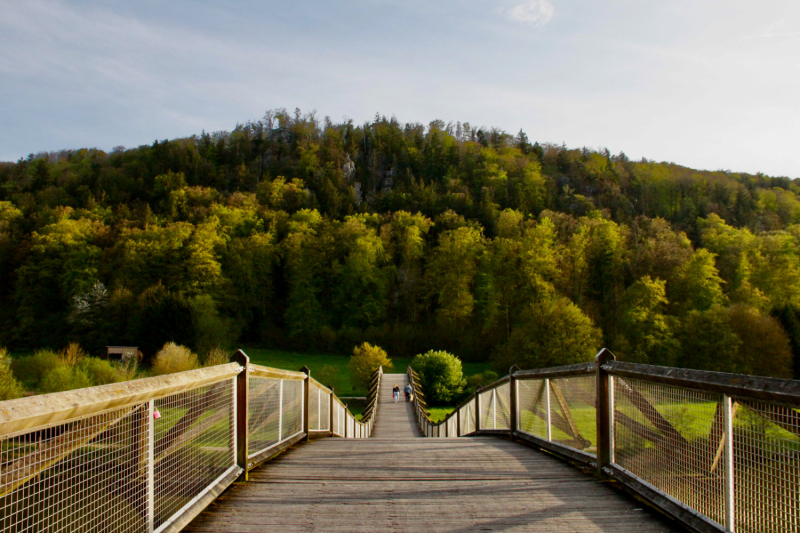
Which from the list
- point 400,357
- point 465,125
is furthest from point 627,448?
point 465,125

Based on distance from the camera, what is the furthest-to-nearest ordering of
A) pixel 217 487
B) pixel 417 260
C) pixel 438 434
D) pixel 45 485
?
pixel 417 260, pixel 438 434, pixel 217 487, pixel 45 485

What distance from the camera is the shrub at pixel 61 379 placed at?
26.9 meters

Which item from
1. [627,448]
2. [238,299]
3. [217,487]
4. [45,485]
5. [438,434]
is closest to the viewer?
[45,485]

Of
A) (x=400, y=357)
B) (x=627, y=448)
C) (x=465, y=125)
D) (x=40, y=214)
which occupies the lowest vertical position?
(x=400, y=357)

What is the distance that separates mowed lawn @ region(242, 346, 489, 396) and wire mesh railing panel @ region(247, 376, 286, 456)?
32.7 metres

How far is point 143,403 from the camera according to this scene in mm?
2680

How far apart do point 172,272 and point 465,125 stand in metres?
75.2

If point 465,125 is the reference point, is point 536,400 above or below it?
below

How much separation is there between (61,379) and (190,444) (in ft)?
96.6

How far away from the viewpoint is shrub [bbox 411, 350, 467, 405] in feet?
118

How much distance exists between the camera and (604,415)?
4.29m

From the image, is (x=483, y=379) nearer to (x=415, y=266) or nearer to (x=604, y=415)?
(x=415, y=266)

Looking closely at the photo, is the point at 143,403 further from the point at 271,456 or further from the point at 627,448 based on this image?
the point at 627,448

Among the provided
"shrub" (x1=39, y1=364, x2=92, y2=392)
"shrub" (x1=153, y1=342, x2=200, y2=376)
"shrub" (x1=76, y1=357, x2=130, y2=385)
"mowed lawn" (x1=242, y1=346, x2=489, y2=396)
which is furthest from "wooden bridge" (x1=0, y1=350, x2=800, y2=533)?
"mowed lawn" (x1=242, y1=346, x2=489, y2=396)
